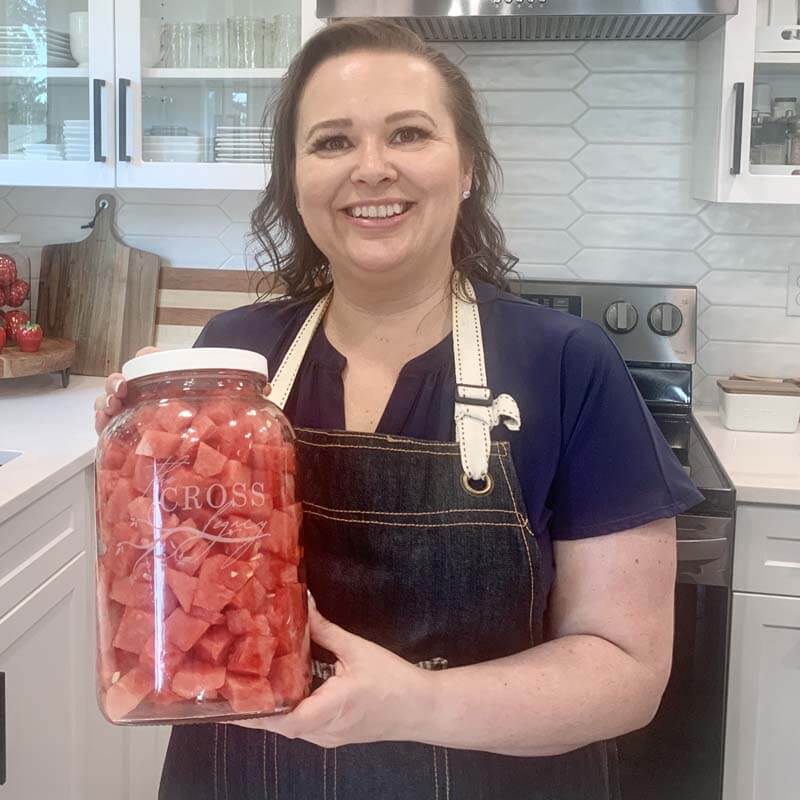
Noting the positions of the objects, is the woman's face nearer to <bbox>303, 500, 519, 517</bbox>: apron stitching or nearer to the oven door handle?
<bbox>303, 500, 519, 517</bbox>: apron stitching

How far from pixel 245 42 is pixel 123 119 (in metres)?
0.32

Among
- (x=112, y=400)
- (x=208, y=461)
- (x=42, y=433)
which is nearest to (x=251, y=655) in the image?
(x=208, y=461)

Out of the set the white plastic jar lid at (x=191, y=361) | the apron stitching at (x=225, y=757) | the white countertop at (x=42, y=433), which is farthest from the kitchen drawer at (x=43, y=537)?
the white plastic jar lid at (x=191, y=361)

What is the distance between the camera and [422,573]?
98 centimetres

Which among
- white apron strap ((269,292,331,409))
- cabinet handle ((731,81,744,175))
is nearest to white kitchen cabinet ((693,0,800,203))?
cabinet handle ((731,81,744,175))

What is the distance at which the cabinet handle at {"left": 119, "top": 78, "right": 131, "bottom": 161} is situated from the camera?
81.4 inches

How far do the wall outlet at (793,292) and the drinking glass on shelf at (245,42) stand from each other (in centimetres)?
128

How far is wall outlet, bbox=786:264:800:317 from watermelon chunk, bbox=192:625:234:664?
72.1 inches

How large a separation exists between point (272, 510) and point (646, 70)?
1.76m

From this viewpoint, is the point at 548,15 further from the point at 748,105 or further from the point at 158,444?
the point at 158,444

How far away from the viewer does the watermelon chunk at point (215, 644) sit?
27.5 inches

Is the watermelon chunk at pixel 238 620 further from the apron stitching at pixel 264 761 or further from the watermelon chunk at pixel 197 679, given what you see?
the apron stitching at pixel 264 761

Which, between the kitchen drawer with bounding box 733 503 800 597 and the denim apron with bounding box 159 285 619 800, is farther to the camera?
the kitchen drawer with bounding box 733 503 800 597

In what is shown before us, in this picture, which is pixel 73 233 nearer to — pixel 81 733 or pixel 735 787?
pixel 81 733
